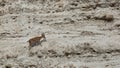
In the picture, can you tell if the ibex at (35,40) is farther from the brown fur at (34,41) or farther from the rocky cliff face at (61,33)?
the rocky cliff face at (61,33)

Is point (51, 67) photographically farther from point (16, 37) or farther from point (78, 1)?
point (78, 1)

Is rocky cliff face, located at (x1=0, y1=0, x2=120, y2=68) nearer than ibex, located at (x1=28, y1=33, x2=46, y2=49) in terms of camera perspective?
Yes

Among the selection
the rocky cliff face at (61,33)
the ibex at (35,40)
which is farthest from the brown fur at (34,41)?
the rocky cliff face at (61,33)

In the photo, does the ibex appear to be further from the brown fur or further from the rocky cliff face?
the rocky cliff face

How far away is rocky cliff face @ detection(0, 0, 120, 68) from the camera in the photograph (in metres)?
11.9

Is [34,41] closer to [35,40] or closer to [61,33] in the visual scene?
[35,40]

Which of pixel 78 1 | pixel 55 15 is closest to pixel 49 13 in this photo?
pixel 55 15

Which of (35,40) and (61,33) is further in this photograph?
(61,33)

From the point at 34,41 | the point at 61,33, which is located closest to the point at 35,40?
the point at 34,41

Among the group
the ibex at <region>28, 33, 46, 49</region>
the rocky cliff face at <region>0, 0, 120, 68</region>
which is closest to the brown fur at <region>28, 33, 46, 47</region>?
the ibex at <region>28, 33, 46, 49</region>

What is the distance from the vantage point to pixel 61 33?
1280cm

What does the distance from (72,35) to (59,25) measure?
0.72m

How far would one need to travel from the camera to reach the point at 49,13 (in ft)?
44.7

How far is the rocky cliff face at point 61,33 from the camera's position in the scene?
11.9 meters
